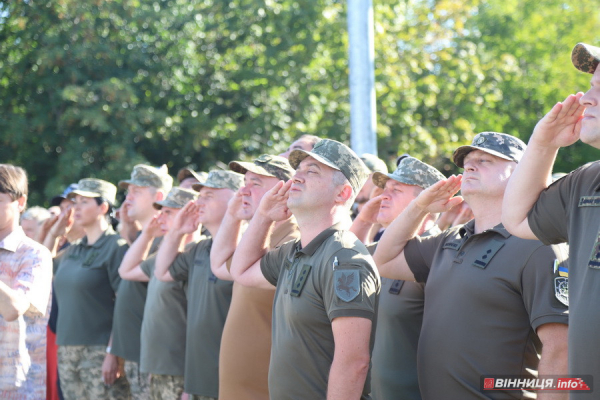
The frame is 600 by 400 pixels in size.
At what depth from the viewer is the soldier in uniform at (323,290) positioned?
10.8 feet

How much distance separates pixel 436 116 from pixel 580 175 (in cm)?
1491

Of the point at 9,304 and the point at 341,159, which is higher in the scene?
the point at 341,159

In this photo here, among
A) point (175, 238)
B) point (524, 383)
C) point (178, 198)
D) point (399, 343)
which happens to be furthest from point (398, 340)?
point (178, 198)

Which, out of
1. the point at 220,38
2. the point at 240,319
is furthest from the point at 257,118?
the point at 240,319

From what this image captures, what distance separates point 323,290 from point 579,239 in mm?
1264

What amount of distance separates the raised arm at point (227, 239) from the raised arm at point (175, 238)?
74 centimetres

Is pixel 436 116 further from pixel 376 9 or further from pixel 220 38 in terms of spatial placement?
pixel 220 38

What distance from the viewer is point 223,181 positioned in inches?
232

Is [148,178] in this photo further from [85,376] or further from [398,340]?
[398,340]

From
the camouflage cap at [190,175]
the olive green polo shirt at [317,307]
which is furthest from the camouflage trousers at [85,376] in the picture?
the olive green polo shirt at [317,307]

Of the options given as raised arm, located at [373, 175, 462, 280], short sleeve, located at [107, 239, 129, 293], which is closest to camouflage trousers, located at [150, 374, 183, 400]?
short sleeve, located at [107, 239, 129, 293]

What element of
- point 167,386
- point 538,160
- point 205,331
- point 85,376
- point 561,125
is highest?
point 561,125

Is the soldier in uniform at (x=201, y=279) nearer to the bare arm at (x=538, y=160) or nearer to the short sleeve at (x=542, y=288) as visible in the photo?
the short sleeve at (x=542, y=288)

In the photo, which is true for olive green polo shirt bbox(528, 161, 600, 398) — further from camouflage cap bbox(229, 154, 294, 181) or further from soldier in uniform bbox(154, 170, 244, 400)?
soldier in uniform bbox(154, 170, 244, 400)
